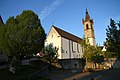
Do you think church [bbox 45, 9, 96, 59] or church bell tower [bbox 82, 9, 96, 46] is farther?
church bell tower [bbox 82, 9, 96, 46]

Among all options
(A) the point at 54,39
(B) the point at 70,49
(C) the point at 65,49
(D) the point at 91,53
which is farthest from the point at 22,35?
(B) the point at 70,49

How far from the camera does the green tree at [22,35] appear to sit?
90.8 feet

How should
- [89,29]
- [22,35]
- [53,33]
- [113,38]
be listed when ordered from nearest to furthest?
[113,38] < [22,35] < [53,33] < [89,29]

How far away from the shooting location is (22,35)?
27781mm

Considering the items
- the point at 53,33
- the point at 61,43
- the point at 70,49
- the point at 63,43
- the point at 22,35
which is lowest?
the point at 70,49

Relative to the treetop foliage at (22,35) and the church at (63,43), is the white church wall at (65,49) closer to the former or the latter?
the church at (63,43)

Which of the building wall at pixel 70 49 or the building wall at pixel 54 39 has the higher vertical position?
the building wall at pixel 54 39

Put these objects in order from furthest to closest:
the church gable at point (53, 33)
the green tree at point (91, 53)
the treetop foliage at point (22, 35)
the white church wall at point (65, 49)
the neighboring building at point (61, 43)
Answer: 1. the church gable at point (53, 33)
2. the white church wall at point (65, 49)
3. the neighboring building at point (61, 43)
4. the green tree at point (91, 53)
5. the treetop foliage at point (22, 35)

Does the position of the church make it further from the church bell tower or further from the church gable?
the church bell tower

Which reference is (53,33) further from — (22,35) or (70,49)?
(22,35)

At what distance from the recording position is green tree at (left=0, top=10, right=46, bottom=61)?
27672 mm

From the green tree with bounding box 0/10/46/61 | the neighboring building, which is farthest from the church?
the green tree with bounding box 0/10/46/61

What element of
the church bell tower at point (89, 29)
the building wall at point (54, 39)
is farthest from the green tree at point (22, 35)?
the church bell tower at point (89, 29)

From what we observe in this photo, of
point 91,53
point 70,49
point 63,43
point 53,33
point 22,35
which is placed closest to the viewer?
point 22,35
